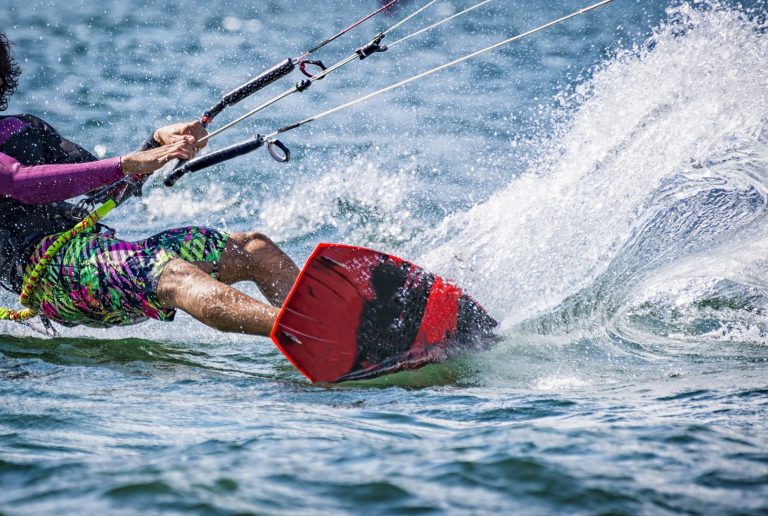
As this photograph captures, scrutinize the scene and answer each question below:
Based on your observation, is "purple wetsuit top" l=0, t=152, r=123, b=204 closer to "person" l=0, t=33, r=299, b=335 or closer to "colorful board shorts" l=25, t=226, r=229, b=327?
"person" l=0, t=33, r=299, b=335

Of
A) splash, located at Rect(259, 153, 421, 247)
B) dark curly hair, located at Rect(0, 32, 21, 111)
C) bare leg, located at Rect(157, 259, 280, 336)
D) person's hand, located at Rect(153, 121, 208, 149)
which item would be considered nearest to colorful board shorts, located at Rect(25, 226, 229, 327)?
bare leg, located at Rect(157, 259, 280, 336)

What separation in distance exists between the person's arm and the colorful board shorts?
0.23 m

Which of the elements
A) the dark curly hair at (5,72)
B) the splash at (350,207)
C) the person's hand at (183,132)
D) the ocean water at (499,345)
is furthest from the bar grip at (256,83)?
the splash at (350,207)

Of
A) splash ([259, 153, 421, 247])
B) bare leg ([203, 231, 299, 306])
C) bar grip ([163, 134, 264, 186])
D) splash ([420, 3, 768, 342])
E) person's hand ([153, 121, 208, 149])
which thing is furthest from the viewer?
splash ([259, 153, 421, 247])

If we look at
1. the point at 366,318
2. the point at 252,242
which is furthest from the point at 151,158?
the point at 366,318

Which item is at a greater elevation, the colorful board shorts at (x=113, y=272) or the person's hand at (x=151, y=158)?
the person's hand at (x=151, y=158)

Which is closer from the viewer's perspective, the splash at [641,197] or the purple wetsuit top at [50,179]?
the purple wetsuit top at [50,179]

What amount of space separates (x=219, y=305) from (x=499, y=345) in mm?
1195

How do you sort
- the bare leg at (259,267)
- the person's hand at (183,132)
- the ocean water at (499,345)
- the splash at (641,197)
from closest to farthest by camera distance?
the ocean water at (499,345)
the bare leg at (259,267)
the person's hand at (183,132)
the splash at (641,197)

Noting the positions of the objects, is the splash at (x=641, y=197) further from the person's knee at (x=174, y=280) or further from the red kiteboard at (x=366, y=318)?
the person's knee at (x=174, y=280)

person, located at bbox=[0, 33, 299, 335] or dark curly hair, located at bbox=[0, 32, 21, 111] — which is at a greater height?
dark curly hair, located at bbox=[0, 32, 21, 111]

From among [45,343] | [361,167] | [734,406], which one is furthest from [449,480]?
[361,167]

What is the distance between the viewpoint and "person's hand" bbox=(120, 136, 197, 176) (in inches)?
130

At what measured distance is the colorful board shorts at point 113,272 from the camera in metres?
3.32
